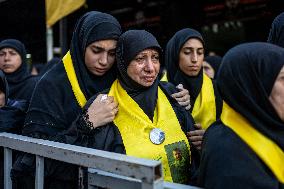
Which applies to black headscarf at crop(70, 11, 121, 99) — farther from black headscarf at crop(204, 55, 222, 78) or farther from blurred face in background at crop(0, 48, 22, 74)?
black headscarf at crop(204, 55, 222, 78)

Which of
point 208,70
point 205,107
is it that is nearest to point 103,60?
point 205,107

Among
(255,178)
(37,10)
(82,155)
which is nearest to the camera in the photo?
(255,178)

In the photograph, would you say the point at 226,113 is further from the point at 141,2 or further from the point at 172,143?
the point at 141,2

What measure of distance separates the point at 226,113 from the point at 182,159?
2.02ft

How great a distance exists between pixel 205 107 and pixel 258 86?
1.68m

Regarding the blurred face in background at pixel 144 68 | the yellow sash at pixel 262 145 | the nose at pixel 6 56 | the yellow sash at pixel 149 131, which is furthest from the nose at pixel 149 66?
the nose at pixel 6 56

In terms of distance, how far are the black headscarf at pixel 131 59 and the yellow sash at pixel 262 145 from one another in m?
0.78

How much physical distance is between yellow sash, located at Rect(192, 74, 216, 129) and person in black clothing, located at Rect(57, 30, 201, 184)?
28.7 inches

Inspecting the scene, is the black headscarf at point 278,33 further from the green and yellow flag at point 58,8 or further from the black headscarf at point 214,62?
the green and yellow flag at point 58,8

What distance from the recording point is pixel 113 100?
92.8 inches

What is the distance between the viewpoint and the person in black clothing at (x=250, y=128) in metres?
1.58

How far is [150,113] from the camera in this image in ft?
7.78

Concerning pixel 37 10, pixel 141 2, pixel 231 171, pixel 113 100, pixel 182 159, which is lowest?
pixel 182 159

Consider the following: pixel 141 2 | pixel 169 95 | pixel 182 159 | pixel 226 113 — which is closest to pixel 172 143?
pixel 182 159
